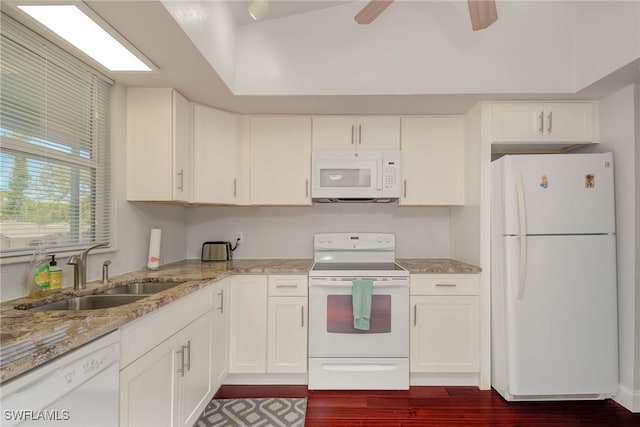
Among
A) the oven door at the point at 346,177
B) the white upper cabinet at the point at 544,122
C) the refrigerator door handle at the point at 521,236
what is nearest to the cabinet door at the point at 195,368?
the oven door at the point at 346,177

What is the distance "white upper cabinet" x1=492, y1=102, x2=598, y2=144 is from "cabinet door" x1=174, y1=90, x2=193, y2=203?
2265mm

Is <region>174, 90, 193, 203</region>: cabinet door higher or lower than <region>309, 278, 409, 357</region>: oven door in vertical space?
higher

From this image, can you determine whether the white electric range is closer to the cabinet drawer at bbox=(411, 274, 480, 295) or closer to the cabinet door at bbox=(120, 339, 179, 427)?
the cabinet drawer at bbox=(411, 274, 480, 295)

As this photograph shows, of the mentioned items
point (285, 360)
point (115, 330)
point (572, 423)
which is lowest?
point (572, 423)

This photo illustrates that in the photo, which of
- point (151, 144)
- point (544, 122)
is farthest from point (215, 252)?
point (544, 122)

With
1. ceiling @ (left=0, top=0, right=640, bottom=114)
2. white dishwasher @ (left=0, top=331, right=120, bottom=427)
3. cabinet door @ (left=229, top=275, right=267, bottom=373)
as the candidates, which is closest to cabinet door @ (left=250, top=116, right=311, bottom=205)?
ceiling @ (left=0, top=0, right=640, bottom=114)

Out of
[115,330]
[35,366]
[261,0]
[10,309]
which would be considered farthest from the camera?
[261,0]

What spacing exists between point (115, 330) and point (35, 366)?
0.31m

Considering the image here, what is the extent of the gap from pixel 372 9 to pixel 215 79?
103cm

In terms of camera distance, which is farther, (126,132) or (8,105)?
(126,132)

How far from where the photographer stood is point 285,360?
2.36 meters

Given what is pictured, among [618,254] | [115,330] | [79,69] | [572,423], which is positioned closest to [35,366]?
[115,330]

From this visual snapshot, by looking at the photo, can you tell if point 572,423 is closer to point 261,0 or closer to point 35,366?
point 35,366

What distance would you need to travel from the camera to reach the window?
54.1 inches
